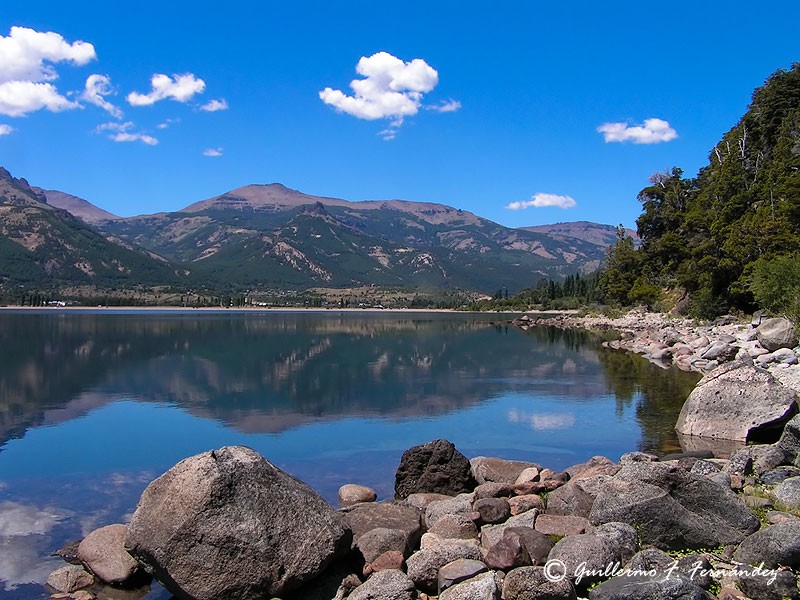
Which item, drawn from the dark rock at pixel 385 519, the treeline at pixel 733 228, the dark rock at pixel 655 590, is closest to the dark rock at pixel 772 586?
the dark rock at pixel 655 590

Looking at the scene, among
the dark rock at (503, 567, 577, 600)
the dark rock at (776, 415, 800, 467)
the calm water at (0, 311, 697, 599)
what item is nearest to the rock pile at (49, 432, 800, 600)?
the dark rock at (503, 567, 577, 600)

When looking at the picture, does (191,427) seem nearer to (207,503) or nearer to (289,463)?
(289,463)

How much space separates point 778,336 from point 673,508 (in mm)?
26663

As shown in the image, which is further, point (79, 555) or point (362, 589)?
point (79, 555)

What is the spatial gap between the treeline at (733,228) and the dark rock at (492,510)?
117 feet

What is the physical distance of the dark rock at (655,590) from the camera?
8.81 metres

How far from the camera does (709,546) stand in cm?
1132

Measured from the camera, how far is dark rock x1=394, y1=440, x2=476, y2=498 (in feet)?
55.7

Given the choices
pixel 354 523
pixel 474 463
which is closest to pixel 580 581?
pixel 354 523

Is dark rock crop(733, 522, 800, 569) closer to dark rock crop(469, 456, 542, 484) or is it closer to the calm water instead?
dark rock crop(469, 456, 542, 484)

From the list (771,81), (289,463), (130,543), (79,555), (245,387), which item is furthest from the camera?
(771,81)

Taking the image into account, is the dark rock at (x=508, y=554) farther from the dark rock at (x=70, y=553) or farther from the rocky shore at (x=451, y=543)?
the dark rock at (x=70, y=553)

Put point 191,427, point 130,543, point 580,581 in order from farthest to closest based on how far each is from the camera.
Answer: point 191,427 → point 130,543 → point 580,581

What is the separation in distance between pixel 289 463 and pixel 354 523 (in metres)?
7.57
